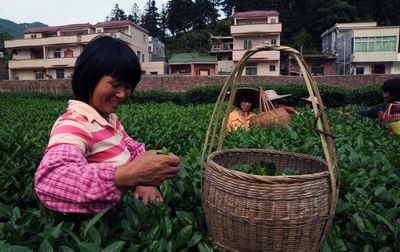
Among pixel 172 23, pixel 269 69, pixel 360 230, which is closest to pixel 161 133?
pixel 360 230

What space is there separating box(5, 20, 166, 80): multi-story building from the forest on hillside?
1389 centimetres

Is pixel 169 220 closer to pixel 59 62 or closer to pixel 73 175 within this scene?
pixel 73 175

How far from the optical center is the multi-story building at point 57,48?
33906mm

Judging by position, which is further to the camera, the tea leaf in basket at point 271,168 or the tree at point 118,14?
the tree at point 118,14

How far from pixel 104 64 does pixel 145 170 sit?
23.6 inches

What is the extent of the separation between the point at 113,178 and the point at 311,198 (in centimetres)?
68

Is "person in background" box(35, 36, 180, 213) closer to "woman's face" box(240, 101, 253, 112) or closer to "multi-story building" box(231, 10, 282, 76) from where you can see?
"woman's face" box(240, 101, 253, 112)

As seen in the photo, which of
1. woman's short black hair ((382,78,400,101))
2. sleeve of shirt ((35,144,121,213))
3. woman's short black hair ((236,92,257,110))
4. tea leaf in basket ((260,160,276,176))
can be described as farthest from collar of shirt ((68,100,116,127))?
woman's short black hair ((382,78,400,101))

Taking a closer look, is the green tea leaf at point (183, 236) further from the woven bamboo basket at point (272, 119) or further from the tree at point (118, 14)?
the tree at point (118, 14)

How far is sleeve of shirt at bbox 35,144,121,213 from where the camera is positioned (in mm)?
1043

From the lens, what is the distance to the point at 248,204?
1095 mm

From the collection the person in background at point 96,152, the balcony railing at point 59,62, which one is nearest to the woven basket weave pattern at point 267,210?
the person in background at point 96,152

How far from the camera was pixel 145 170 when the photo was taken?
40.6 inches

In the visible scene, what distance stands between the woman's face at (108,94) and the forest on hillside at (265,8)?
42959 millimetres
